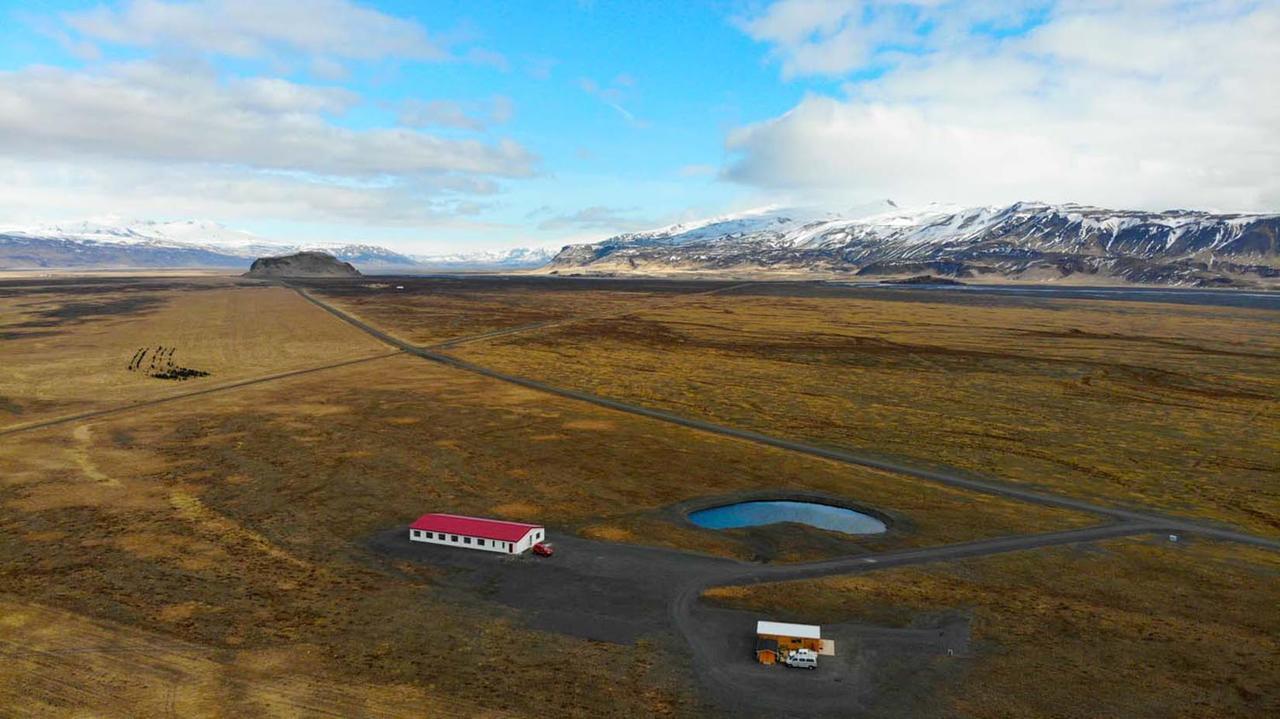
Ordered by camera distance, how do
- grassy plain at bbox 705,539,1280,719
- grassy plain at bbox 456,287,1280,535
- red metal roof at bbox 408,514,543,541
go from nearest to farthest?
1. grassy plain at bbox 705,539,1280,719
2. red metal roof at bbox 408,514,543,541
3. grassy plain at bbox 456,287,1280,535

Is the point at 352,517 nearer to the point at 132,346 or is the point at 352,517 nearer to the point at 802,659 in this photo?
the point at 802,659

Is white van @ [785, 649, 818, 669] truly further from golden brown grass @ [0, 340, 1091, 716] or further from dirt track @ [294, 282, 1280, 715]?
golden brown grass @ [0, 340, 1091, 716]

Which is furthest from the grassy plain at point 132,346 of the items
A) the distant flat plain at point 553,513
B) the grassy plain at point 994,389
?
the grassy plain at point 994,389

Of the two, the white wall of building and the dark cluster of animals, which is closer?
the white wall of building

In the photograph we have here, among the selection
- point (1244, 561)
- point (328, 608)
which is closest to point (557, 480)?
point (328, 608)

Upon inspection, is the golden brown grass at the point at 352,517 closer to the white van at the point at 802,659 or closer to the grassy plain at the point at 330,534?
the grassy plain at the point at 330,534

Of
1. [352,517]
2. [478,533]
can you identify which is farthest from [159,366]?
[478,533]

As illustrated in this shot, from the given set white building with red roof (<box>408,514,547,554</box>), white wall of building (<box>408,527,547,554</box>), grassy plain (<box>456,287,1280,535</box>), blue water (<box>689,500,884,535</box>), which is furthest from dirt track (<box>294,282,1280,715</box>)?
grassy plain (<box>456,287,1280,535</box>)
